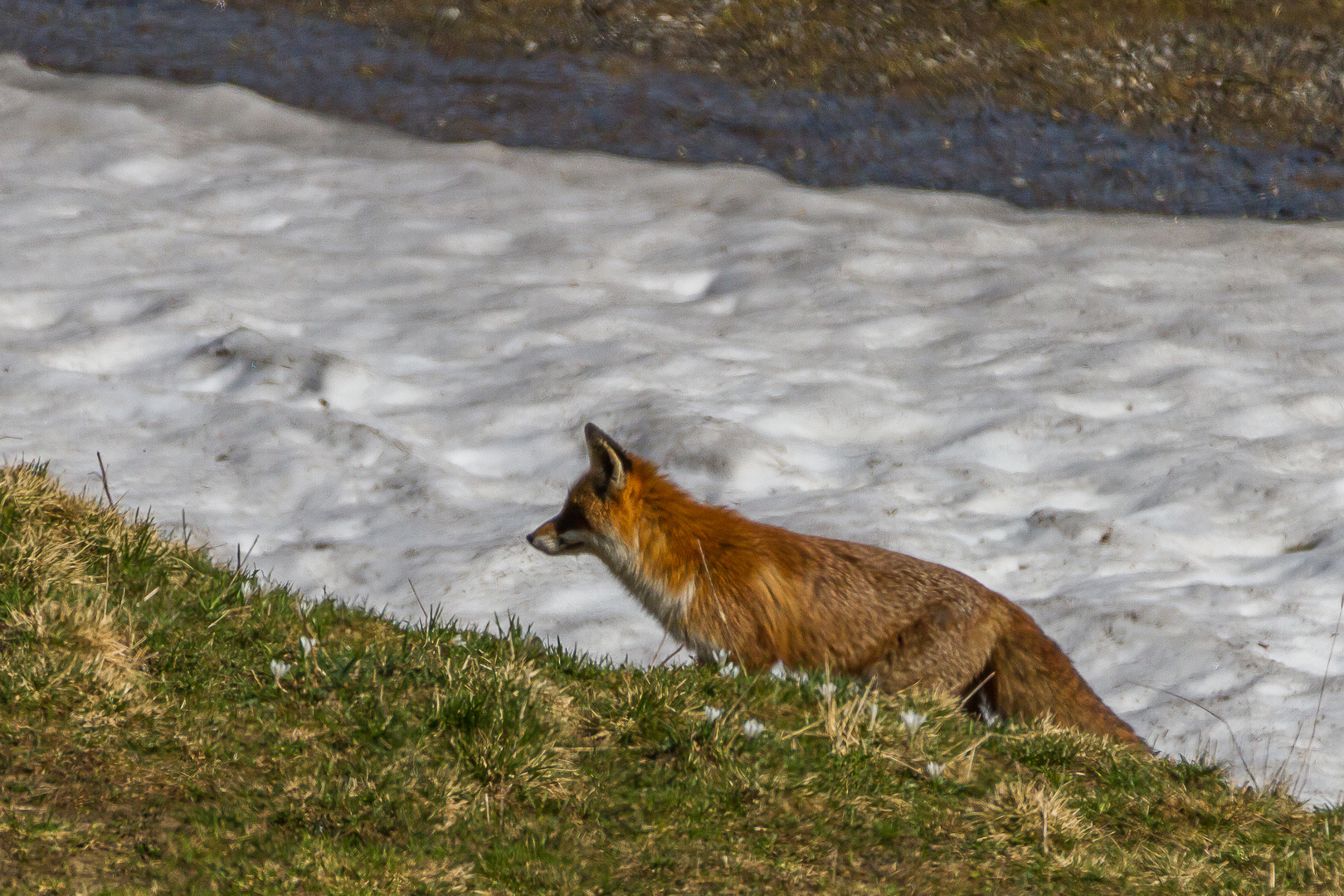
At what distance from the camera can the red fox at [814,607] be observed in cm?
666

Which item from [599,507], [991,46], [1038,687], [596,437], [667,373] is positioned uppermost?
[991,46]

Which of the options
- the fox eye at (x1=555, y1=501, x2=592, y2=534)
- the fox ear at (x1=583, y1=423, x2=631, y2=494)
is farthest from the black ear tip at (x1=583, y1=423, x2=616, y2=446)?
the fox eye at (x1=555, y1=501, x2=592, y2=534)

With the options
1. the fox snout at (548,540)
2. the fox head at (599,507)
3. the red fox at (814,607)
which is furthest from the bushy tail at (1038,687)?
the fox snout at (548,540)

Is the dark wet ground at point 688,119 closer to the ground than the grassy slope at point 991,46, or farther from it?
closer to the ground

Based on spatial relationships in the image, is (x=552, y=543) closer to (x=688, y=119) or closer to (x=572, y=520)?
(x=572, y=520)

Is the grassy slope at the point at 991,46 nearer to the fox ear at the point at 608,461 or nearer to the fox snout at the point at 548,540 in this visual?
the fox snout at the point at 548,540

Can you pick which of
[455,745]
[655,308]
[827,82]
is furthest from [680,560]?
[827,82]

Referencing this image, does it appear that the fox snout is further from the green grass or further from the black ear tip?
the green grass

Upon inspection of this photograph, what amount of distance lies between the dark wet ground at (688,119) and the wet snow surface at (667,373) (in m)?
1.35


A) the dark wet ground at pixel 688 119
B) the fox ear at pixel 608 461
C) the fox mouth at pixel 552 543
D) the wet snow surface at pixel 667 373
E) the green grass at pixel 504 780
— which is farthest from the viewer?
the dark wet ground at pixel 688 119

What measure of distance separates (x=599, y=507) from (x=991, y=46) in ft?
55.5

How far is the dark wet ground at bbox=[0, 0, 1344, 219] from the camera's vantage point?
1825 centimetres

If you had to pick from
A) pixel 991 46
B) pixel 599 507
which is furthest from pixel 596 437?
pixel 991 46

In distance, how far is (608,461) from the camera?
6836 mm
